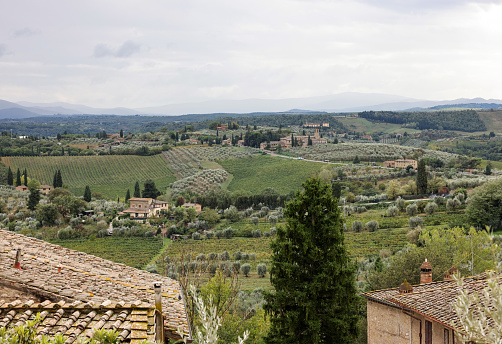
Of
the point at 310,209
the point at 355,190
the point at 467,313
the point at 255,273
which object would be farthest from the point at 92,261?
the point at 355,190

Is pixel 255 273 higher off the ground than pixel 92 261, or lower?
lower

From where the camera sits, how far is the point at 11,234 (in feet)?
39.3

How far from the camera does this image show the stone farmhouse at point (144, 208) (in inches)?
2616

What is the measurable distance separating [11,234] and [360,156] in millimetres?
90790

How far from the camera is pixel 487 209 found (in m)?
41.0

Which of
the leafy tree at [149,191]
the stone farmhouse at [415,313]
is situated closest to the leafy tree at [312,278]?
the stone farmhouse at [415,313]

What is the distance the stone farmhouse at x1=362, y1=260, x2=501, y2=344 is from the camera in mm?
11195

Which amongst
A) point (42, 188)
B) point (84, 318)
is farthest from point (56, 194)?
point (84, 318)

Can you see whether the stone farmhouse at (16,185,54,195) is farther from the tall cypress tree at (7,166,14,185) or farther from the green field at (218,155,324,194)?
the green field at (218,155,324,194)

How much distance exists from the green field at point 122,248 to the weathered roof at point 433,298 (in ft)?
101

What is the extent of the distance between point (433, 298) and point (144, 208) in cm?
5931

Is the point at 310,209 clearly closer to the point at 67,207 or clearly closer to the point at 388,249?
the point at 388,249

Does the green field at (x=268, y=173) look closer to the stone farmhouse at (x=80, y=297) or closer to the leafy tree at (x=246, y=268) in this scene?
the leafy tree at (x=246, y=268)

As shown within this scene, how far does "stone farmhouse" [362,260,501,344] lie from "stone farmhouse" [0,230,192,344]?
5927 mm
